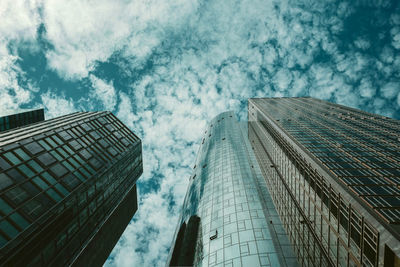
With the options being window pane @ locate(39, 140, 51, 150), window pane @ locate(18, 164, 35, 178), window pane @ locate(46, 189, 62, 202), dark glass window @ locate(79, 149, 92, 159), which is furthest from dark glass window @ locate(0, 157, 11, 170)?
dark glass window @ locate(79, 149, 92, 159)

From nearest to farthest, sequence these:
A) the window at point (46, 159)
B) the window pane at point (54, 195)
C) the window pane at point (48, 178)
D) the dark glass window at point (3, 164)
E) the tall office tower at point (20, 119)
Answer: the dark glass window at point (3, 164), the window pane at point (54, 195), the window pane at point (48, 178), the window at point (46, 159), the tall office tower at point (20, 119)

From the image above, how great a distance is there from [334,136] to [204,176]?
4475cm

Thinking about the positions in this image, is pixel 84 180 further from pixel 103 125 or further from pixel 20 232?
pixel 103 125

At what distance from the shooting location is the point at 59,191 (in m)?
27.5

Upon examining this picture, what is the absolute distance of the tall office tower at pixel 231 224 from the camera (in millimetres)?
39594

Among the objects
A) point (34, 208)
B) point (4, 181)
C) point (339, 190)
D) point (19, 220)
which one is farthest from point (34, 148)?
A: point (339, 190)

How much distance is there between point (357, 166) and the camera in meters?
34.5

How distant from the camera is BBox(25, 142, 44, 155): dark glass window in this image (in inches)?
1122

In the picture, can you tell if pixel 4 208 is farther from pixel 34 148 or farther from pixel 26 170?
pixel 34 148

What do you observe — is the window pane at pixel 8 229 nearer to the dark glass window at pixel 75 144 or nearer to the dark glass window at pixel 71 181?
the dark glass window at pixel 71 181

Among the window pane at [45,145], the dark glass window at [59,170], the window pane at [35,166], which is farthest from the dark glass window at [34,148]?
the dark glass window at [59,170]

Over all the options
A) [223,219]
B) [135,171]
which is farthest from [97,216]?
[223,219]

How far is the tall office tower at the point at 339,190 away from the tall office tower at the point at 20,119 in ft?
282

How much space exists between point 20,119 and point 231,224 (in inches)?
3253
